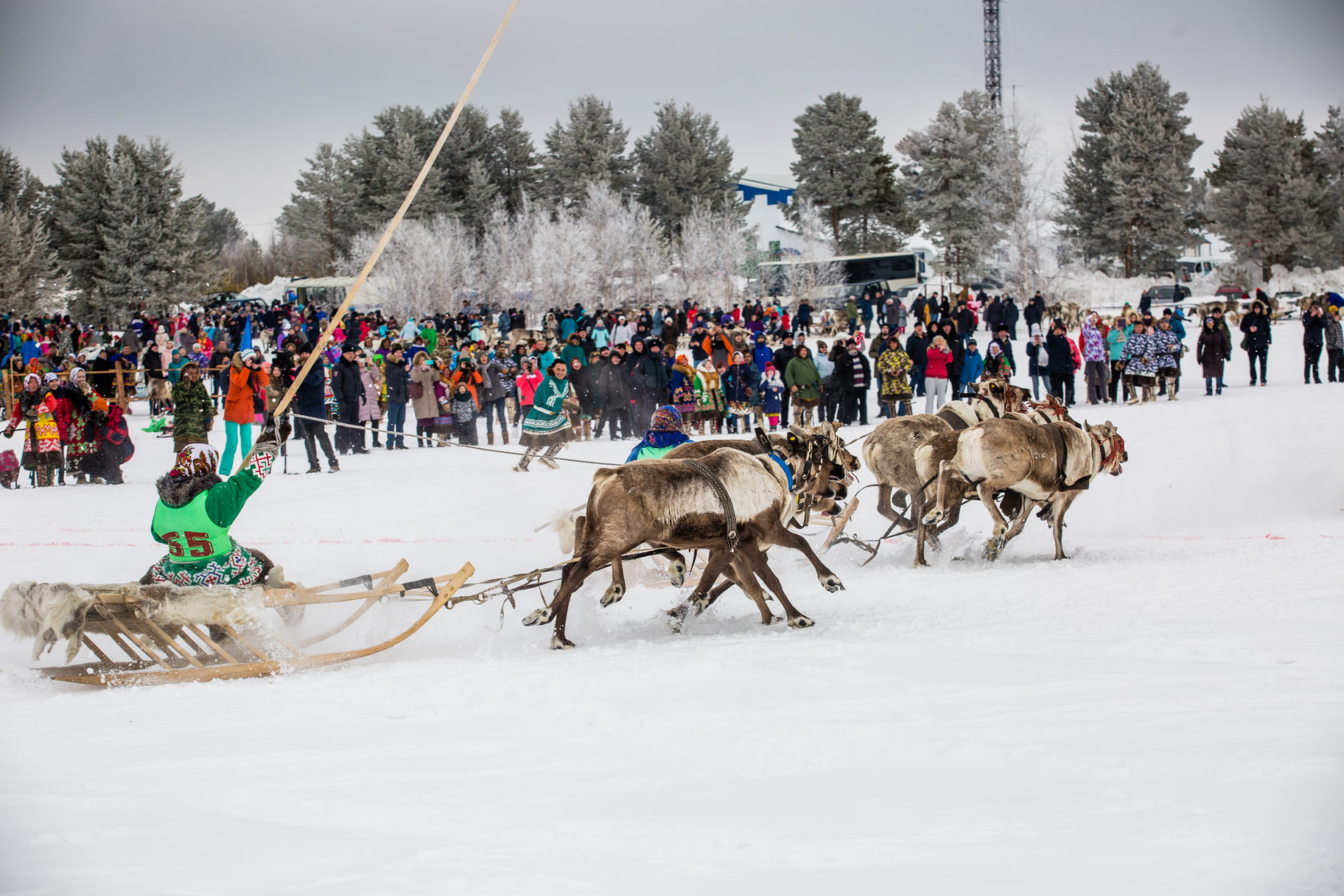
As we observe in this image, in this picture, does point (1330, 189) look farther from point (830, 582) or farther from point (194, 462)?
point (194, 462)

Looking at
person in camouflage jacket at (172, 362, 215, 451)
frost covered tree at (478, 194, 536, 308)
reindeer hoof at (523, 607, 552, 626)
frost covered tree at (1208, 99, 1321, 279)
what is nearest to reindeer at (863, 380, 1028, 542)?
reindeer hoof at (523, 607, 552, 626)

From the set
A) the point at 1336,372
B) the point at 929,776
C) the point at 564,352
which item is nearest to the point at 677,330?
the point at 564,352

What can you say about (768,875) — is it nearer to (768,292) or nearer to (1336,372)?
(1336,372)

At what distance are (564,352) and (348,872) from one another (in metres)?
14.2

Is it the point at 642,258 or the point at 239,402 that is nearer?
the point at 239,402

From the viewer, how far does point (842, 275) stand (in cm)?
4216

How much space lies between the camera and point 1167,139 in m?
36.8

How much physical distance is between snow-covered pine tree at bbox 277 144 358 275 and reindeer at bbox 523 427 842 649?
121 ft

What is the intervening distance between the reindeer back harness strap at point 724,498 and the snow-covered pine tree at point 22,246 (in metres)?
26.0

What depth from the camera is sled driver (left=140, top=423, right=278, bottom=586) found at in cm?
593

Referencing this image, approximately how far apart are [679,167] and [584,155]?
391 centimetres

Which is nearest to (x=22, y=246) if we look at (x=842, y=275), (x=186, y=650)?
(x=842, y=275)

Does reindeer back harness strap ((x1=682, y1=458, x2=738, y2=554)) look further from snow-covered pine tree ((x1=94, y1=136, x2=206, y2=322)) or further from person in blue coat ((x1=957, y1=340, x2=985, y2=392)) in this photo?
snow-covered pine tree ((x1=94, y1=136, x2=206, y2=322))

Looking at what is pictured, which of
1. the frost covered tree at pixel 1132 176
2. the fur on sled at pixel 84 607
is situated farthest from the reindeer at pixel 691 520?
the frost covered tree at pixel 1132 176
